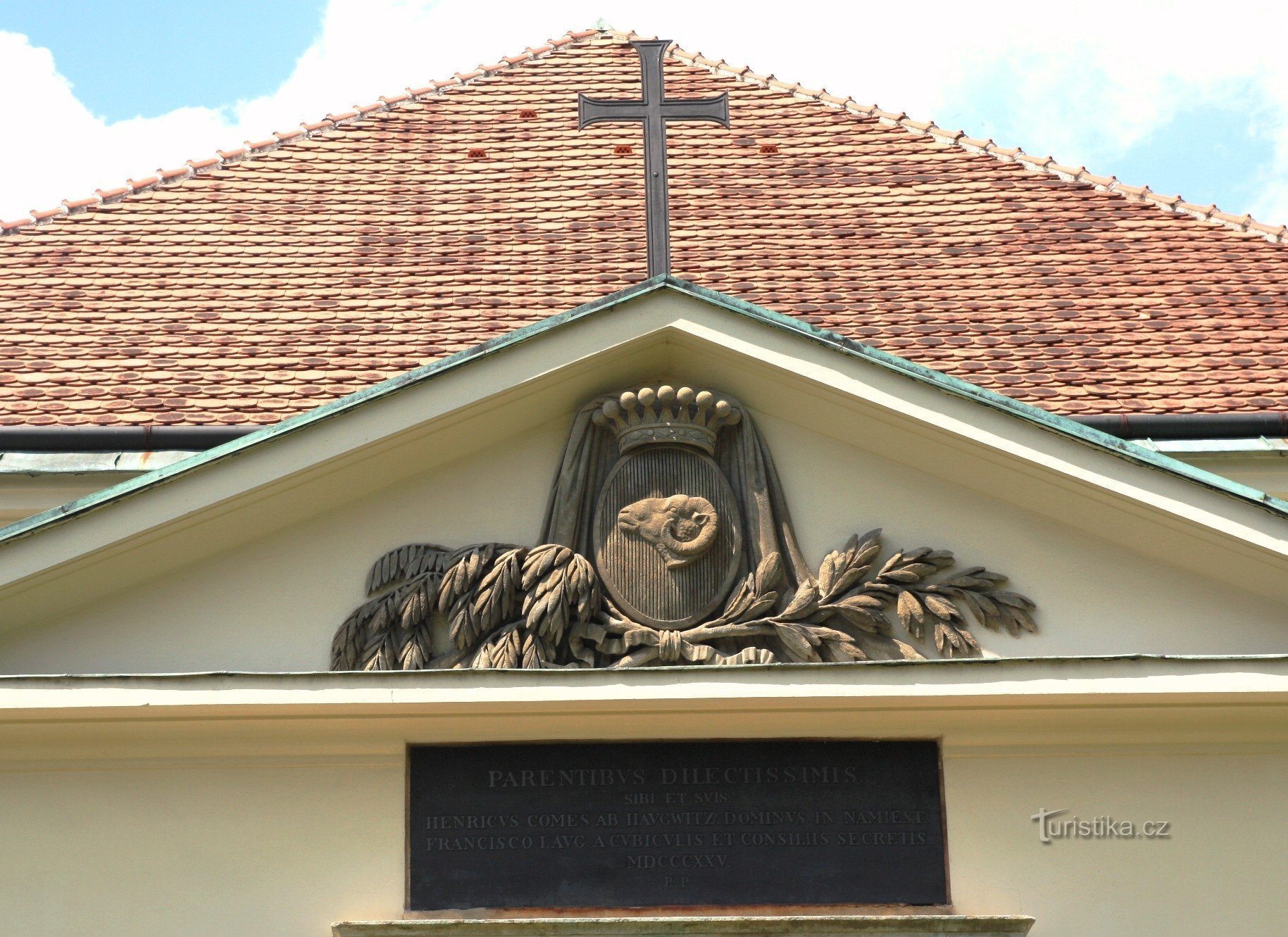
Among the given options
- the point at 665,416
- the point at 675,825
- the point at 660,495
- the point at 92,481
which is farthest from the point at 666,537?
the point at 92,481

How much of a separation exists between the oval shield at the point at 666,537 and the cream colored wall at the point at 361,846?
3.66 feet

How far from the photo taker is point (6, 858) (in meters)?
6.10

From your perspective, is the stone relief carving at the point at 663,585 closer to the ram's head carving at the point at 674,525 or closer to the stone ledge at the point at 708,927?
the ram's head carving at the point at 674,525

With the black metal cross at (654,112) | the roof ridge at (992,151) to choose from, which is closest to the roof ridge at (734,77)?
the roof ridge at (992,151)

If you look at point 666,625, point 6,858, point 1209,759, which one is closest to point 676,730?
point 666,625

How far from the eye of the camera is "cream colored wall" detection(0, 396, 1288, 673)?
6266 mm

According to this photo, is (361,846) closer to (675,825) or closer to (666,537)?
(675,825)

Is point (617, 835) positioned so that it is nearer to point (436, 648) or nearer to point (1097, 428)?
point (436, 648)

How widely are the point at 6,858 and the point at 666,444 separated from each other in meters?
2.98

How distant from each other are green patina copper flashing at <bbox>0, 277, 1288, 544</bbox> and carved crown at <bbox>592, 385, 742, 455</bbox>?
373 mm

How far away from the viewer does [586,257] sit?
919 cm
